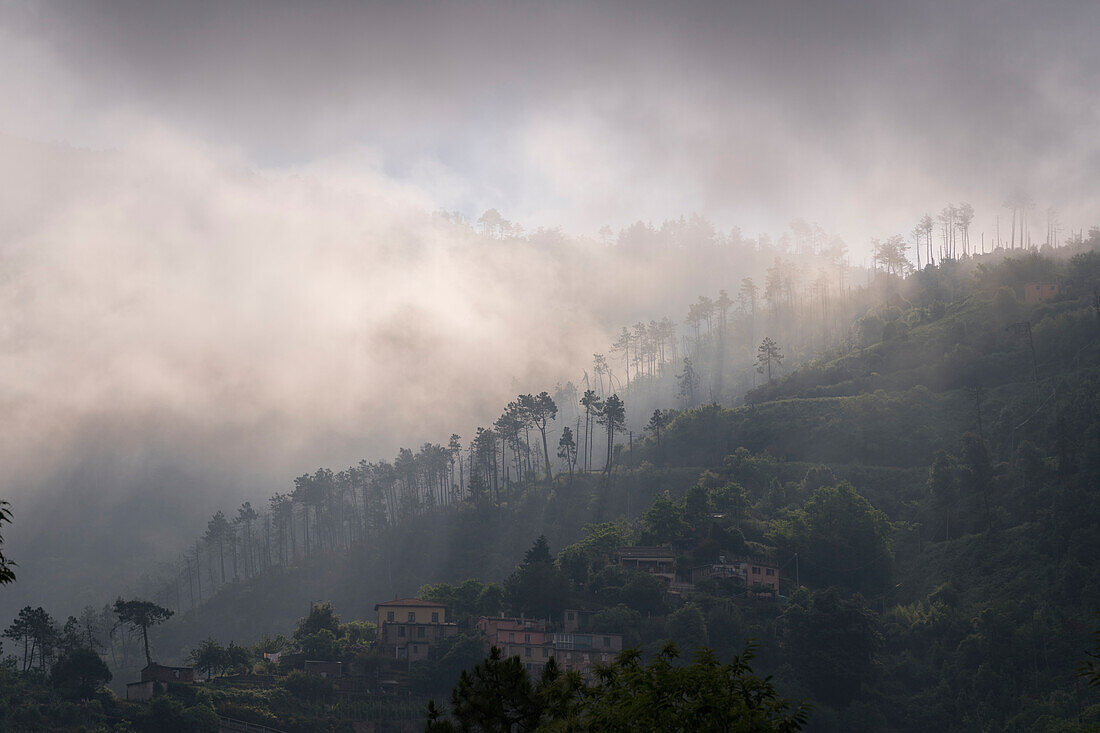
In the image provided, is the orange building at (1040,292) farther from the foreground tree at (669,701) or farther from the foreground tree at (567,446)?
the foreground tree at (669,701)

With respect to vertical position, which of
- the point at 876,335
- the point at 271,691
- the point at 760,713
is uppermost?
the point at 876,335

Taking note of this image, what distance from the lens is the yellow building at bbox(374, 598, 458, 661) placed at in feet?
297

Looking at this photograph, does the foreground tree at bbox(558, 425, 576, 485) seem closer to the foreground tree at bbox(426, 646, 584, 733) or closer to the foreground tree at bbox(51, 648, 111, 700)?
the foreground tree at bbox(51, 648, 111, 700)

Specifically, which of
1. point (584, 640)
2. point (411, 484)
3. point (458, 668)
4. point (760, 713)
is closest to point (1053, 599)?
point (584, 640)

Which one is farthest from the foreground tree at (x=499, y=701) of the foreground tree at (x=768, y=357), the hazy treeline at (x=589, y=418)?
the foreground tree at (x=768, y=357)

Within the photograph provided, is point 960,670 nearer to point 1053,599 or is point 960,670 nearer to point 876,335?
point 1053,599

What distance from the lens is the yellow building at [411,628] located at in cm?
9062

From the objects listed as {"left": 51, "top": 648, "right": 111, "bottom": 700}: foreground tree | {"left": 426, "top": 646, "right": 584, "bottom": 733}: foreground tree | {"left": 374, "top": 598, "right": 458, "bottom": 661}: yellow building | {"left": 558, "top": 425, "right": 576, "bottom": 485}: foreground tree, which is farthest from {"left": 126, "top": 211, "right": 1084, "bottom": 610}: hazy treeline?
{"left": 426, "top": 646, "right": 584, "bottom": 733}: foreground tree

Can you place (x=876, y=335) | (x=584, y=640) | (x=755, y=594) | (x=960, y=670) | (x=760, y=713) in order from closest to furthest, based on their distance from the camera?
(x=760, y=713) < (x=960, y=670) < (x=584, y=640) < (x=755, y=594) < (x=876, y=335)

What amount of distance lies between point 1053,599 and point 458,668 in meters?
53.4

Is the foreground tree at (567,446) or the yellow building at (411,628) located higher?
the foreground tree at (567,446)

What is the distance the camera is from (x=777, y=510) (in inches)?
4274

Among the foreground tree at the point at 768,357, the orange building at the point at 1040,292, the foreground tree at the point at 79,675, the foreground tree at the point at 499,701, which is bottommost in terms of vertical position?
the foreground tree at the point at 79,675

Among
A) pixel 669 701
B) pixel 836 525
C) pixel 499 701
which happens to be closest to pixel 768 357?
pixel 836 525
